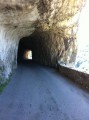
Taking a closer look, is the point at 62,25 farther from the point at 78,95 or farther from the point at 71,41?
the point at 78,95

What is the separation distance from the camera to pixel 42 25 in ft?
42.7

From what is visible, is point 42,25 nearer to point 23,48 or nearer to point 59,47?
point 59,47

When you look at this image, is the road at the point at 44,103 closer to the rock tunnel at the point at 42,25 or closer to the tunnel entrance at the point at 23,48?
the rock tunnel at the point at 42,25

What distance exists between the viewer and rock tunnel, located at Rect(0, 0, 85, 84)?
8984 mm

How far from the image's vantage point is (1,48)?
974cm

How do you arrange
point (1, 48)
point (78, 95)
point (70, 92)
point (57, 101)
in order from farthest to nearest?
point (1, 48) < point (70, 92) < point (78, 95) < point (57, 101)

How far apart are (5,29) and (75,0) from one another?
480 centimetres

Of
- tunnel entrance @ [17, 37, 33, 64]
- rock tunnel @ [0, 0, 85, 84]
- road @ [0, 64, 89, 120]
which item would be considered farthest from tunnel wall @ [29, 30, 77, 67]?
road @ [0, 64, 89, 120]

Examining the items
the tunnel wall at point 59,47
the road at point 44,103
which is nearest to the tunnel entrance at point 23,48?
the tunnel wall at point 59,47

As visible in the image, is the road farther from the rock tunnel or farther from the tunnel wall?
the tunnel wall

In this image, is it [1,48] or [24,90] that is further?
[1,48]

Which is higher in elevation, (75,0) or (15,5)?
(75,0)

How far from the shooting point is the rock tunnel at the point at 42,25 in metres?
8.98

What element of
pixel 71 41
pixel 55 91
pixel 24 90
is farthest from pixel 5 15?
pixel 71 41
